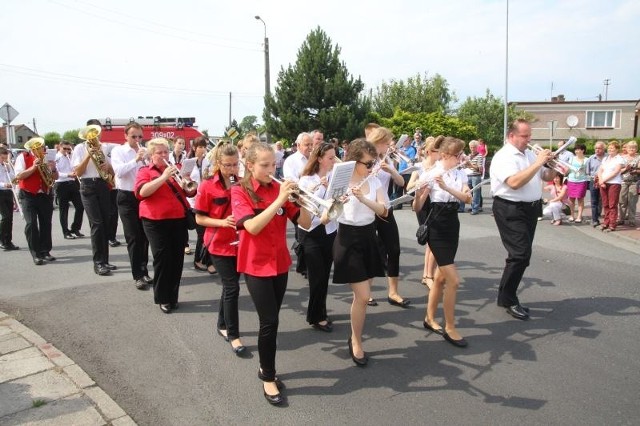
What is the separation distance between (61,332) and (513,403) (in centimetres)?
427

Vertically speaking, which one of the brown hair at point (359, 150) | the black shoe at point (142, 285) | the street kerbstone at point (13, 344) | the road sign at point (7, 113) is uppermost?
the road sign at point (7, 113)

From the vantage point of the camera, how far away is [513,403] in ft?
11.7

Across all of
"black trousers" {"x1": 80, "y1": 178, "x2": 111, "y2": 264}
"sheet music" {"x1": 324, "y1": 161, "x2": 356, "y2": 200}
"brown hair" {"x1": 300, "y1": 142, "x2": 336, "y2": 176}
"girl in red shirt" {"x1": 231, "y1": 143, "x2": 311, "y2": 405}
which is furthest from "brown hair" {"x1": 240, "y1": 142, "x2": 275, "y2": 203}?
"black trousers" {"x1": 80, "y1": 178, "x2": 111, "y2": 264}

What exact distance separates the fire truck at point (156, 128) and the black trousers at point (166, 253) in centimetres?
1555

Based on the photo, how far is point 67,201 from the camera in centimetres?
1039

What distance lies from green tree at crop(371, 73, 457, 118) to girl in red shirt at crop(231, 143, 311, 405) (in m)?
42.8

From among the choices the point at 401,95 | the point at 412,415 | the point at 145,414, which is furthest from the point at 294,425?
the point at 401,95

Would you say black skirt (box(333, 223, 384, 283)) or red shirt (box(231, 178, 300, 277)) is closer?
red shirt (box(231, 178, 300, 277))

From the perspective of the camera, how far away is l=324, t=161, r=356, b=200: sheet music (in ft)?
11.0

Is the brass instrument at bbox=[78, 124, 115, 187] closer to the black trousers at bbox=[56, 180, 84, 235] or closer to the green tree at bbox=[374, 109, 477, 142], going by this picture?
the black trousers at bbox=[56, 180, 84, 235]

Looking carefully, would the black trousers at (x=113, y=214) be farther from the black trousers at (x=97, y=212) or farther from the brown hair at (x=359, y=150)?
the brown hair at (x=359, y=150)

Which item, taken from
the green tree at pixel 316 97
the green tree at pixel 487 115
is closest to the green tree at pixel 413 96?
the green tree at pixel 487 115

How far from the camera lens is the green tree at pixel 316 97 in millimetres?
29578

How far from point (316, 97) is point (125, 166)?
25.0m
